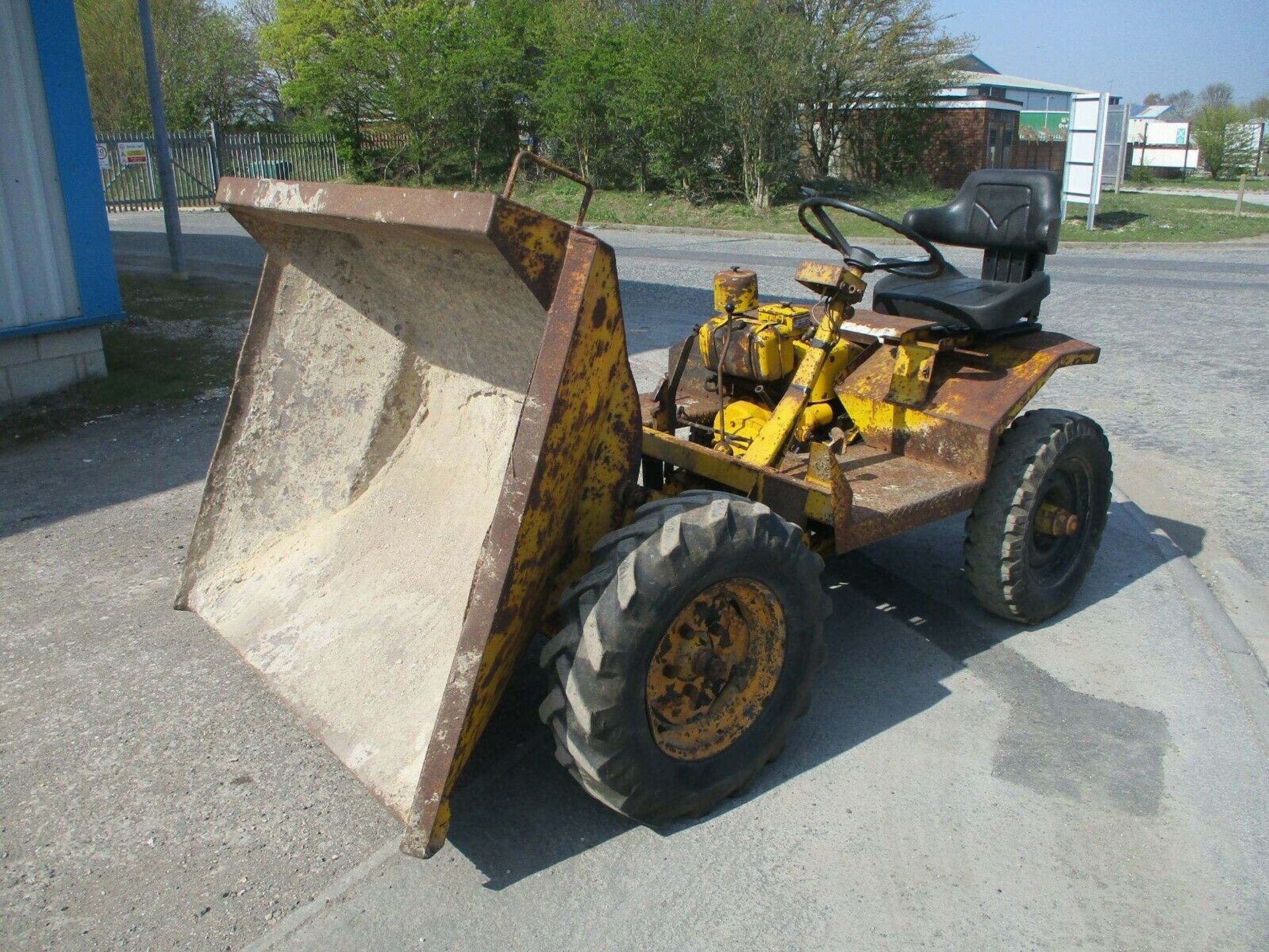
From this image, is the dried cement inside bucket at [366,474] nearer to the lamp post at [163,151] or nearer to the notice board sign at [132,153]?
the lamp post at [163,151]

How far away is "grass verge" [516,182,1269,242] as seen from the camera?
19.1m

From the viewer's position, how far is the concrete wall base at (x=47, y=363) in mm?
7164

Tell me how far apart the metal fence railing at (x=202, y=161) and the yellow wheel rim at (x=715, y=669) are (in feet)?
70.0

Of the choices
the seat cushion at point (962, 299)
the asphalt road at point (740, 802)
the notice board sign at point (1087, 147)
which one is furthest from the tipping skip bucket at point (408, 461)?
the notice board sign at point (1087, 147)

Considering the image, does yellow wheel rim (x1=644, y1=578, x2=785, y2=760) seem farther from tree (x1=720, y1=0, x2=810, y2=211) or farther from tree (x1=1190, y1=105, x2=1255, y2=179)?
tree (x1=1190, y1=105, x2=1255, y2=179)

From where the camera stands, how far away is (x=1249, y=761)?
351 centimetres

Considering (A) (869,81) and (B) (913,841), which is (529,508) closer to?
(B) (913,841)

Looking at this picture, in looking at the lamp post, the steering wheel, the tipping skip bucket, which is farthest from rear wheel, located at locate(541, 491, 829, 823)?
the lamp post

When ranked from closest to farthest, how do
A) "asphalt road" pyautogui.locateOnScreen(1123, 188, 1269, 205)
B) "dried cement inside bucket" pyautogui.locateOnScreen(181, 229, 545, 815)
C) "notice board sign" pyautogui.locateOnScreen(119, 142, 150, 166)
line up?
"dried cement inside bucket" pyautogui.locateOnScreen(181, 229, 545, 815) → "notice board sign" pyautogui.locateOnScreen(119, 142, 150, 166) → "asphalt road" pyautogui.locateOnScreen(1123, 188, 1269, 205)

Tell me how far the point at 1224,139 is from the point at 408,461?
4219 cm

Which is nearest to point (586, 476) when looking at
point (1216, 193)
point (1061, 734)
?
point (1061, 734)

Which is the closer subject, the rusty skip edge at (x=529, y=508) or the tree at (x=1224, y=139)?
the rusty skip edge at (x=529, y=508)

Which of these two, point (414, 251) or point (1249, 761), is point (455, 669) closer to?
point (414, 251)

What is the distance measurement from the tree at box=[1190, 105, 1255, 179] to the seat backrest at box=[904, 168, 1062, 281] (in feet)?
129
